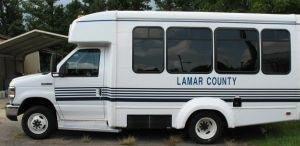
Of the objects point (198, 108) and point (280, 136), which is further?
point (280, 136)

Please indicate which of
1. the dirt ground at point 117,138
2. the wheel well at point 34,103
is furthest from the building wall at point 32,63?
the wheel well at point 34,103

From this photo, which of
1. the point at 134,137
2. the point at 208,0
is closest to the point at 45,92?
the point at 134,137

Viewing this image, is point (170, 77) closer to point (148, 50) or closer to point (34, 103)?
point (148, 50)

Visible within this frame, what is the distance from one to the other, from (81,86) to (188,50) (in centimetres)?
244

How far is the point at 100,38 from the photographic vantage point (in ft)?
39.7

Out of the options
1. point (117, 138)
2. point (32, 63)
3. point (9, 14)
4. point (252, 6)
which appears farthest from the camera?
point (9, 14)

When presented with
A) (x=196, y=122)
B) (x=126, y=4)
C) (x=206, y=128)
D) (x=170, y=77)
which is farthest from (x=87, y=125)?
(x=126, y=4)

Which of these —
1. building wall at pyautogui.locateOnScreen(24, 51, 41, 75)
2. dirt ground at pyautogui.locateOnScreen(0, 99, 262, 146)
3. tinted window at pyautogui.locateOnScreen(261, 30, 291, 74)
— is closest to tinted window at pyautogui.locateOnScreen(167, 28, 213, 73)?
tinted window at pyautogui.locateOnScreen(261, 30, 291, 74)

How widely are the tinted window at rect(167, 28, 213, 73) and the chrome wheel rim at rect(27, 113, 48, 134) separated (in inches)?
119

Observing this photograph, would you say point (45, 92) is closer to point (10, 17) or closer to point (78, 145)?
point (78, 145)

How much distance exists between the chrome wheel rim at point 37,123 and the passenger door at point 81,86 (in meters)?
0.48

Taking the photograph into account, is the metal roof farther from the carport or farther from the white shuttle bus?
the white shuttle bus

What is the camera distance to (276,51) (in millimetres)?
12438

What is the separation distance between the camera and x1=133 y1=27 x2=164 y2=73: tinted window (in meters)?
12.1
